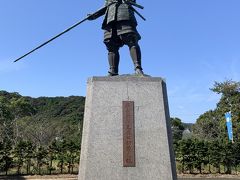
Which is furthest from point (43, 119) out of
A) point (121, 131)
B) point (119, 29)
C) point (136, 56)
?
point (121, 131)

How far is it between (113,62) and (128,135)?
157cm

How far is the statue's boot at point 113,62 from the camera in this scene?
264 inches

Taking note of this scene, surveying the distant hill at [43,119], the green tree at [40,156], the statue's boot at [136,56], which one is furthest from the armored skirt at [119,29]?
the distant hill at [43,119]

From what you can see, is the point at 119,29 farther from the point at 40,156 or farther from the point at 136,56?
the point at 40,156

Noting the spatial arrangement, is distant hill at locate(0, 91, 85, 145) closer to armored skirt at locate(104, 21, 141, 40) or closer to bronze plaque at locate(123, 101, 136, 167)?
armored skirt at locate(104, 21, 141, 40)

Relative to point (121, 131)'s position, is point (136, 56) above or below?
above

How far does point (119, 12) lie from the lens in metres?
6.73

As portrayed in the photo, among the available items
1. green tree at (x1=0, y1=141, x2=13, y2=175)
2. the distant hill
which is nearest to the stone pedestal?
green tree at (x1=0, y1=141, x2=13, y2=175)

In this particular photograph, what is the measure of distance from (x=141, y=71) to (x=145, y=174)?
1865 millimetres

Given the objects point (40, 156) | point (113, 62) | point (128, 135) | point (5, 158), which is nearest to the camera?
point (128, 135)

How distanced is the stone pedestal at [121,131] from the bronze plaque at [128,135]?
0.05 m

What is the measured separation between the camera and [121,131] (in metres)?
5.92

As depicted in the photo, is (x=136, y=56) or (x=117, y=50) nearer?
(x=136, y=56)

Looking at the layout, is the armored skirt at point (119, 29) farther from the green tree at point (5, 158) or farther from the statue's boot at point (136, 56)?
the green tree at point (5, 158)
